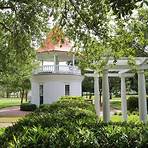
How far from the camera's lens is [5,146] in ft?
19.7

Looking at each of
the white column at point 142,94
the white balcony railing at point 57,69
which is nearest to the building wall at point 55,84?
the white balcony railing at point 57,69

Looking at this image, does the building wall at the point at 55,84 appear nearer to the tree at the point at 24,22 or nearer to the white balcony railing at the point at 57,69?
the white balcony railing at the point at 57,69

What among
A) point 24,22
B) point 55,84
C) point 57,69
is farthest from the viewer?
point 57,69

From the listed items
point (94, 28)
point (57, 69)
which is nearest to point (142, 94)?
point (94, 28)

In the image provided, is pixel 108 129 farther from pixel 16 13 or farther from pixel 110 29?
pixel 16 13

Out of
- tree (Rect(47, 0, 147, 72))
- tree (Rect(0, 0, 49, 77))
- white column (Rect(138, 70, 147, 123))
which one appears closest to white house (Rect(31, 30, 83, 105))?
white column (Rect(138, 70, 147, 123))

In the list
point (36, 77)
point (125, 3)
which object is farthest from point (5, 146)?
point (36, 77)

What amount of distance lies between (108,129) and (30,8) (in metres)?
7.57

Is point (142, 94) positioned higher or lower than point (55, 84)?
lower

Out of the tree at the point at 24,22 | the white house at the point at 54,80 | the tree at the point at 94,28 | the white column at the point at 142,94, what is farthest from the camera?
the white house at the point at 54,80

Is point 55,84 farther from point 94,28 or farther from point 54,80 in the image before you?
point 94,28

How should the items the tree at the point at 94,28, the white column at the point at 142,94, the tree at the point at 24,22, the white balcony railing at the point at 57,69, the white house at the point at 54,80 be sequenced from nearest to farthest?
the tree at the point at 94,28 < the tree at the point at 24,22 < the white column at the point at 142,94 < the white house at the point at 54,80 < the white balcony railing at the point at 57,69


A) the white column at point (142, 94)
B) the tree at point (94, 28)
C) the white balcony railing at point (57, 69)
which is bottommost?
the white column at point (142, 94)

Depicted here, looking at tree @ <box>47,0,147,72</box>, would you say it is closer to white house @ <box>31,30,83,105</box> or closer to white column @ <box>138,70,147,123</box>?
white column @ <box>138,70,147,123</box>
